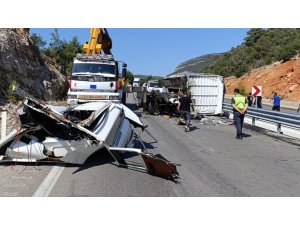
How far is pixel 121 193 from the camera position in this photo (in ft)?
18.4

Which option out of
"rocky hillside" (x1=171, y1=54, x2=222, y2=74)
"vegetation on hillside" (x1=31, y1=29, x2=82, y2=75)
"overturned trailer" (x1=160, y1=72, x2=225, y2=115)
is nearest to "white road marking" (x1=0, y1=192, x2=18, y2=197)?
"overturned trailer" (x1=160, y1=72, x2=225, y2=115)

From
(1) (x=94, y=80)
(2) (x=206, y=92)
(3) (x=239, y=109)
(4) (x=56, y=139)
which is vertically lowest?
(4) (x=56, y=139)

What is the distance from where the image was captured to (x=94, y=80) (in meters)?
16.7

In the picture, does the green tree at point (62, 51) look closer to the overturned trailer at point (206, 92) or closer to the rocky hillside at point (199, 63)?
the overturned trailer at point (206, 92)

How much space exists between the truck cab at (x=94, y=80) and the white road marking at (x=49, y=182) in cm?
904

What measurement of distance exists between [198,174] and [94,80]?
34.4ft

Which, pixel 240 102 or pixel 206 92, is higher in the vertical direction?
pixel 206 92

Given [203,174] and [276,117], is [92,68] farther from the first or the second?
[203,174]

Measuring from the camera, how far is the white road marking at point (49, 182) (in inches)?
218

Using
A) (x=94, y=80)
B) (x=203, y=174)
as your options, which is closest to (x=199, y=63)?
(x=94, y=80)

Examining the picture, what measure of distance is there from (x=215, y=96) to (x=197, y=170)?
1256cm
